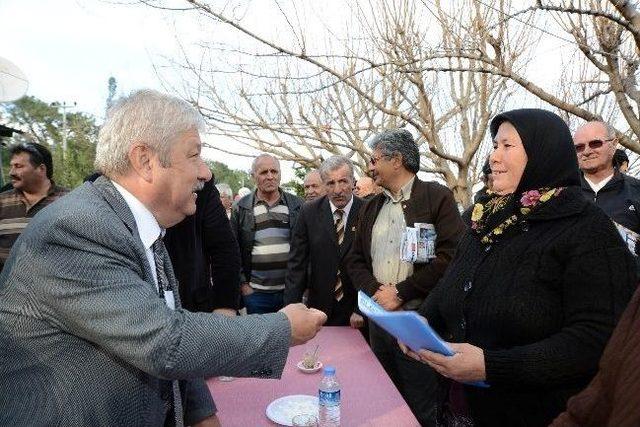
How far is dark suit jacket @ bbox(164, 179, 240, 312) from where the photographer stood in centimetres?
277

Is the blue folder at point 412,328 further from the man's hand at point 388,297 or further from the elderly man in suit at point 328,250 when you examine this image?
the elderly man in suit at point 328,250

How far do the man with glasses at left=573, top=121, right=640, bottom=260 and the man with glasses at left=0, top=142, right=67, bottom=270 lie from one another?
478 cm

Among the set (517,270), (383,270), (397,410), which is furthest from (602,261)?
(383,270)

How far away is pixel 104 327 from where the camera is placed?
1071mm

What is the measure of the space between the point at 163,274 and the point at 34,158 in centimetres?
367

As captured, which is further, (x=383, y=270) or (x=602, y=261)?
(x=383, y=270)

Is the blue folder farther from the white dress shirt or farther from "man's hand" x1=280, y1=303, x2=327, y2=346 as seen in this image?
the white dress shirt

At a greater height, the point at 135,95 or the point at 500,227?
the point at 135,95

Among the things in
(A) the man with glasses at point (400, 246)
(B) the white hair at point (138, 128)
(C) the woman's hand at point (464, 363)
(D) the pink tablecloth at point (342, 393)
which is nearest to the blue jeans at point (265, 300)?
(A) the man with glasses at point (400, 246)

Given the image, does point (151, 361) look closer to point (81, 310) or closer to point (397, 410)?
point (81, 310)

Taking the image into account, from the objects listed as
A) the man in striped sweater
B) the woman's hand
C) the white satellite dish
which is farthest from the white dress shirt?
the white satellite dish

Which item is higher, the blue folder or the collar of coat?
the collar of coat

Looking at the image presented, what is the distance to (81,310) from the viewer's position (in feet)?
3.54

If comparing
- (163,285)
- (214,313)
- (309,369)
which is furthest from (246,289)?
(214,313)
